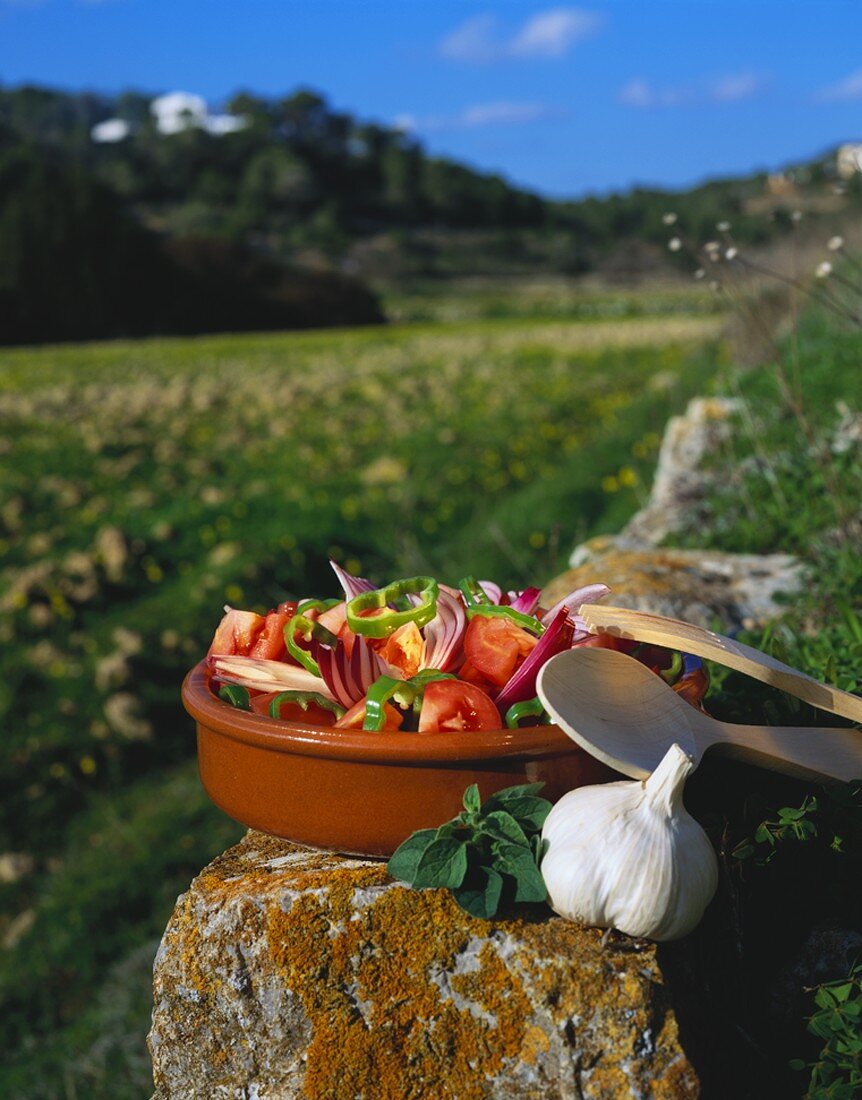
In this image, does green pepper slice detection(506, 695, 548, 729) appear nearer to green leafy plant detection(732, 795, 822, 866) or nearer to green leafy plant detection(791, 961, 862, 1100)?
green leafy plant detection(732, 795, 822, 866)

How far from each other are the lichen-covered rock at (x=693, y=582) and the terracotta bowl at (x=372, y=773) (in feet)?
4.56

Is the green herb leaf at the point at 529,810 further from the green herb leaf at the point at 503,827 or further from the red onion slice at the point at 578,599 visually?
the red onion slice at the point at 578,599

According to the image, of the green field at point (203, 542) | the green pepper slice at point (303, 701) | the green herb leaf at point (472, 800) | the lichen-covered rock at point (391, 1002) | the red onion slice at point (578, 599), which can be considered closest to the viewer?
the lichen-covered rock at point (391, 1002)

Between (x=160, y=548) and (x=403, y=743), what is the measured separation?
341 inches

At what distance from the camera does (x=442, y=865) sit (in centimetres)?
186

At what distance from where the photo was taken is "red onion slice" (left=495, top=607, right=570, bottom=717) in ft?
6.73

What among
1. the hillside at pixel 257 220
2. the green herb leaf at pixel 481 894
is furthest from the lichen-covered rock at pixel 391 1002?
the hillside at pixel 257 220

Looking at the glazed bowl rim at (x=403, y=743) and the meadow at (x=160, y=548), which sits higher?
the glazed bowl rim at (x=403, y=743)

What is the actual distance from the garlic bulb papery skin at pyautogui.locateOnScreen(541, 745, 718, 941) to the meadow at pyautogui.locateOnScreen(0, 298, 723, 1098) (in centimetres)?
323

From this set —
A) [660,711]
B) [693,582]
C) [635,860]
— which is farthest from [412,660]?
[693,582]

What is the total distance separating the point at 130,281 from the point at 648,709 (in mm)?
38334

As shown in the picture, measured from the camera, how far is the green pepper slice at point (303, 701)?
210cm

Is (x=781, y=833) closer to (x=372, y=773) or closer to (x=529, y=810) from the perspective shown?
(x=529, y=810)

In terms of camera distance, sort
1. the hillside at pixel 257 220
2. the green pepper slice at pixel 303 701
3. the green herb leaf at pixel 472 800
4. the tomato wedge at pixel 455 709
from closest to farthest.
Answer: the green herb leaf at pixel 472 800 → the tomato wedge at pixel 455 709 → the green pepper slice at pixel 303 701 → the hillside at pixel 257 220
